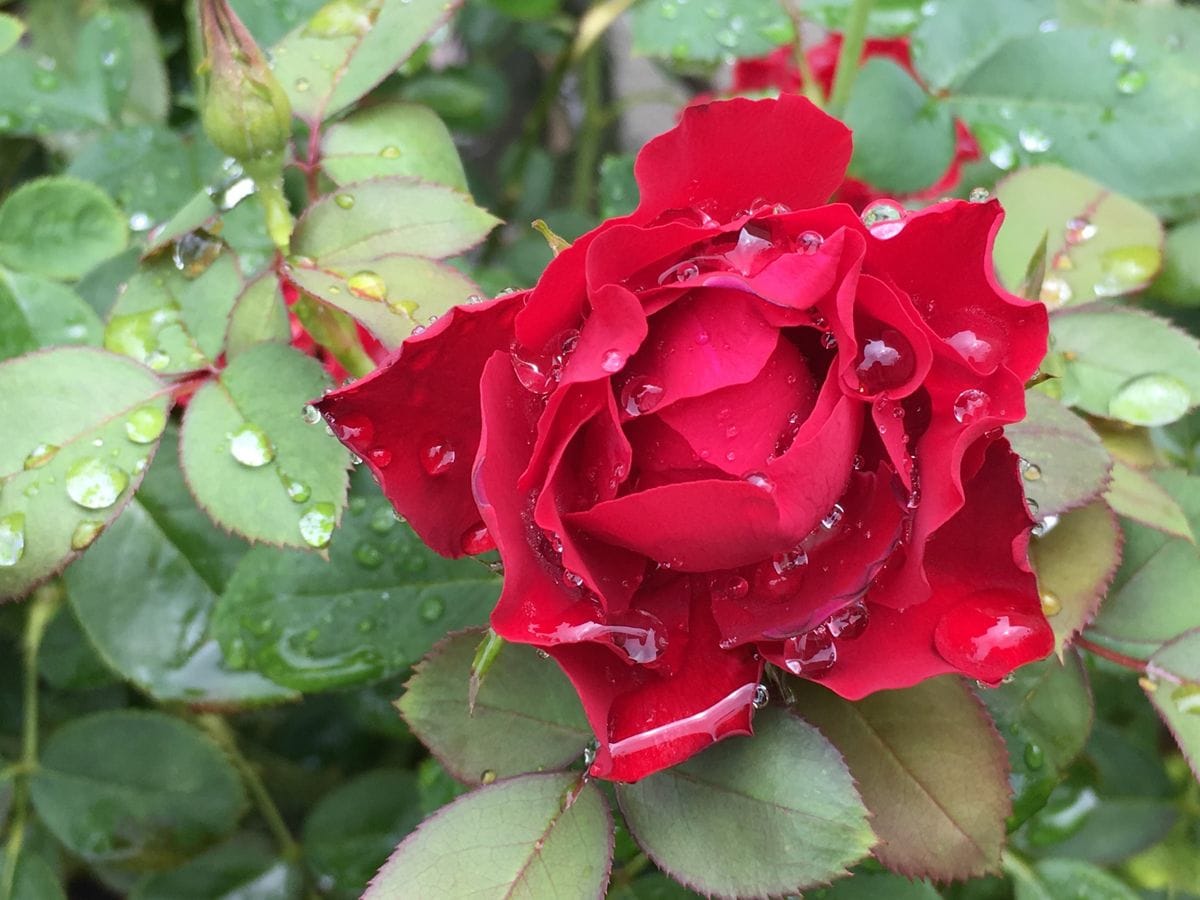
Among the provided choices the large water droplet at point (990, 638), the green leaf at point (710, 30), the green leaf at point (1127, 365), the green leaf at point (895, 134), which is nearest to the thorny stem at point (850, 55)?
the green leaf at point (895, 134)

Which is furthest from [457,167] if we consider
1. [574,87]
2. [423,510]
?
[574,87]

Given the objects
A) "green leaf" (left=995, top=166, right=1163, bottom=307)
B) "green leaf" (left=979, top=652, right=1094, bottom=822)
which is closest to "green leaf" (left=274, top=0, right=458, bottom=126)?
"green leaf" (left=995, top=166, right=1163, bottom=307)

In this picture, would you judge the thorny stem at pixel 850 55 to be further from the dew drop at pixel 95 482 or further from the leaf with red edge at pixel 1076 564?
the dew drop at pixel 95 482

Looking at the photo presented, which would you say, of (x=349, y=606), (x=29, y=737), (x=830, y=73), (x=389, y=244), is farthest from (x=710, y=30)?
(x=29, y=737)

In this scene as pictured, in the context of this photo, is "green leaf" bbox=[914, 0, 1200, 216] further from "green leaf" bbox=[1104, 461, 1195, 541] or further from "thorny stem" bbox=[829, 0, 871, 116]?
"green leaf" bbox=[1104, 461, 1195, 541]

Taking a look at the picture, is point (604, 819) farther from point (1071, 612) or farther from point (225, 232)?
point (225, 232)
